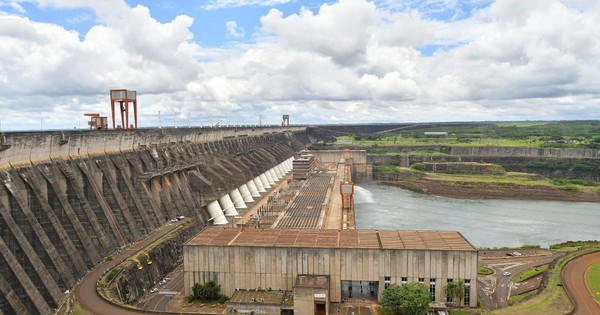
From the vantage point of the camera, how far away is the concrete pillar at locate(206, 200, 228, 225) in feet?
193

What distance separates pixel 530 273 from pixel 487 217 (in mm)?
38387

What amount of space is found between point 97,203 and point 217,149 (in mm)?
43754

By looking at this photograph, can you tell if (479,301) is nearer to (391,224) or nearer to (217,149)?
(391,224)

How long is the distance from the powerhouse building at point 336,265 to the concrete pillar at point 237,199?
1201 inches

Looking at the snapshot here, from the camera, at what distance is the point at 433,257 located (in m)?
34.7

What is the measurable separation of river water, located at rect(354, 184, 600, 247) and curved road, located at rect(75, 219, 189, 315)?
37.0 m

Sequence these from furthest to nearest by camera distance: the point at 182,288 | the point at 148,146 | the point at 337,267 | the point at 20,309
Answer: the point at 148,146, the point at 182,288, the point at 337,267, the point at 20,309

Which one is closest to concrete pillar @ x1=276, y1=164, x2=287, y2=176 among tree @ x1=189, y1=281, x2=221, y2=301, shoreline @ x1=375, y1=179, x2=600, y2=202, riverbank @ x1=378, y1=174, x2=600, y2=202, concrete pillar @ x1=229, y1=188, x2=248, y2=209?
riverbank @ x1=378, y1=174, x2=600, y2=202

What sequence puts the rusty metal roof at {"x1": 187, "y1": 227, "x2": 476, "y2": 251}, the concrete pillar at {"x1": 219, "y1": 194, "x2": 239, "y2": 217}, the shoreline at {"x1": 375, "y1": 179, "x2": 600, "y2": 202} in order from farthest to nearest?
the shoreline at {"x1": 375, "y1": 179, "x2": 600, "y2": 202}, the concrete pillar at {"x1": 219, "y1": 194, "x2": 239, "y2": 217}, the rusty metal roof at {"x1": 187, "y1": 227, "x2": 476, "y2": 251}

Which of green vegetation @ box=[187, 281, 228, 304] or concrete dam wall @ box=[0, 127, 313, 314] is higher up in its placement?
concrete dam wall @ box=[0, 127, 313, 314]

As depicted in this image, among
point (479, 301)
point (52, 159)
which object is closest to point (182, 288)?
point (52, 159)

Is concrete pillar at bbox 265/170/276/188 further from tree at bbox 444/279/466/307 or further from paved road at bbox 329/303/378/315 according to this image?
tree at bbox 444/279/466/307

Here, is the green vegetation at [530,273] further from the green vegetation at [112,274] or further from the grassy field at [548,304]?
the green vegetation at [112,274]

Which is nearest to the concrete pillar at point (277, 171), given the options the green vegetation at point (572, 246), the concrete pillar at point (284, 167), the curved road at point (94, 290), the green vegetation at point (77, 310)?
the concrete pillar at point (284, 167)
